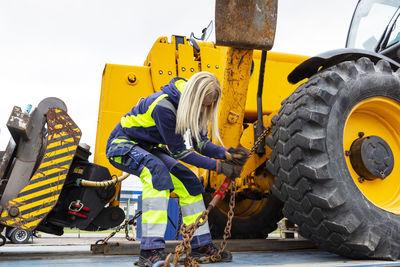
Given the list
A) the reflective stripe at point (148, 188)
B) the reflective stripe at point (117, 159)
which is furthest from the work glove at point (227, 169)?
the reflective stripe at point (117, 159)

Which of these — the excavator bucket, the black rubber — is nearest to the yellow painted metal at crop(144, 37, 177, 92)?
the excavator bucket

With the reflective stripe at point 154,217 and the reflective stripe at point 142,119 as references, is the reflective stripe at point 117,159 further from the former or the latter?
the reflective stripe at point 154,217

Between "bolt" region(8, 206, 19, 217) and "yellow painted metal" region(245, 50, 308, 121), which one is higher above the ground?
"yellow painted metal" region(245, 50, 308, 121)

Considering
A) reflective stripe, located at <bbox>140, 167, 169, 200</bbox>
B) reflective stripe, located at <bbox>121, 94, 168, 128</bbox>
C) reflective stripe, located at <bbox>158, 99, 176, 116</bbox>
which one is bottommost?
reflective stripe, located at <bbox>140, 167, 169, 200</bbox>

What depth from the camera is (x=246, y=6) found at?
263 cm

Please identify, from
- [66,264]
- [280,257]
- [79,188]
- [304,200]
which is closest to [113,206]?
[79,188]

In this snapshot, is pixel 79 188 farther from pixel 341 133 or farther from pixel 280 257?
pixel 341 133

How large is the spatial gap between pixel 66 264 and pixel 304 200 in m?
1.65

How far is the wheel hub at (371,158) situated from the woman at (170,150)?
81 cm

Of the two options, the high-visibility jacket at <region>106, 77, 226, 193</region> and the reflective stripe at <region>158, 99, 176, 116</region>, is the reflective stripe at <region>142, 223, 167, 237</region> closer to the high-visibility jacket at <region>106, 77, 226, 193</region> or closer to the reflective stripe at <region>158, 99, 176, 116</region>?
the high-visibility jacket at <region>106, 77, 226, 193</region>

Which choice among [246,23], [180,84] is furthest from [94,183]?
[246,23]

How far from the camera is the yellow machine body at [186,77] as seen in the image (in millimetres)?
3324

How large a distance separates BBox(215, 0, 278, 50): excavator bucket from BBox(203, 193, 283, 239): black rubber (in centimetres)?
208

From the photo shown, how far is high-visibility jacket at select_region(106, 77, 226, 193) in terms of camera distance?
2656 mm
